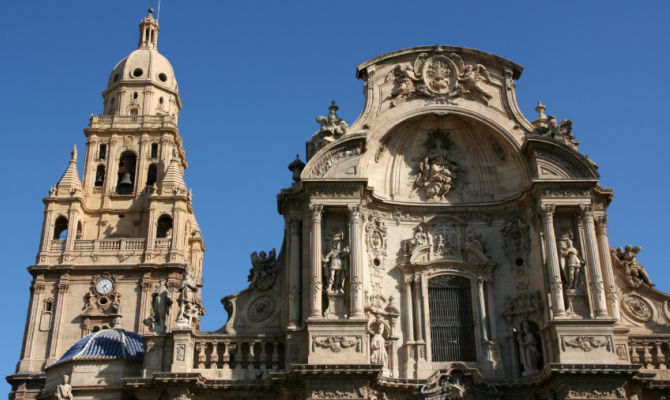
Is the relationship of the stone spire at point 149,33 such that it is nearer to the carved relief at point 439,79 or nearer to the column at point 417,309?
the carved relief at point 439,79

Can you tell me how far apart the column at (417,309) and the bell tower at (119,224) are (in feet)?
54.2

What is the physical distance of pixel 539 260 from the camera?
→ 21312 mm

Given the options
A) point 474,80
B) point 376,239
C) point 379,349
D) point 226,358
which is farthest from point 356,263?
point 474,80

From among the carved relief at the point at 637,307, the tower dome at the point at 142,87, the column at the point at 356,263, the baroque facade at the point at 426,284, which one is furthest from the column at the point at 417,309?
the tower dome at the point at 142,87

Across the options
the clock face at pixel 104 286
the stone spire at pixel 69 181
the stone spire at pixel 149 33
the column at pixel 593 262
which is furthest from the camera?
the stone spire at pixel 149 33

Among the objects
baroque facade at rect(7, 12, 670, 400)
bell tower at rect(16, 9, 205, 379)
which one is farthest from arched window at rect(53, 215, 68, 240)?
baroque facade at rect(7, 12, 670, 400)

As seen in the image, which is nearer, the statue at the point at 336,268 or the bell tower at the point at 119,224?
the statue at the point at 336,268

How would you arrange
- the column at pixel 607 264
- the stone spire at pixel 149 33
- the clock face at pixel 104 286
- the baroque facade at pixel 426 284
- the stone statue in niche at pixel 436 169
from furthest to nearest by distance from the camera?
the stone spire at pixel 149 33
the clock face at pixel 104 286
the stone statue in niche at pixel 436 169
the column at pixel 607 264
the baroque facade at pixel 426 284

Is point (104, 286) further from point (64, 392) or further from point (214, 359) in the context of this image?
point (214, 359)

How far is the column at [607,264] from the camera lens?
20.4 metres

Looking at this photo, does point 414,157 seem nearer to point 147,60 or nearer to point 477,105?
point 477,105

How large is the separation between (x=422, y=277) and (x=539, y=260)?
310 cm

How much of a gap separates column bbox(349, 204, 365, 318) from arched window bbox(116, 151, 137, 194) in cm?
2708

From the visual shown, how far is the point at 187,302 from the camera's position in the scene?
66.2 feet
